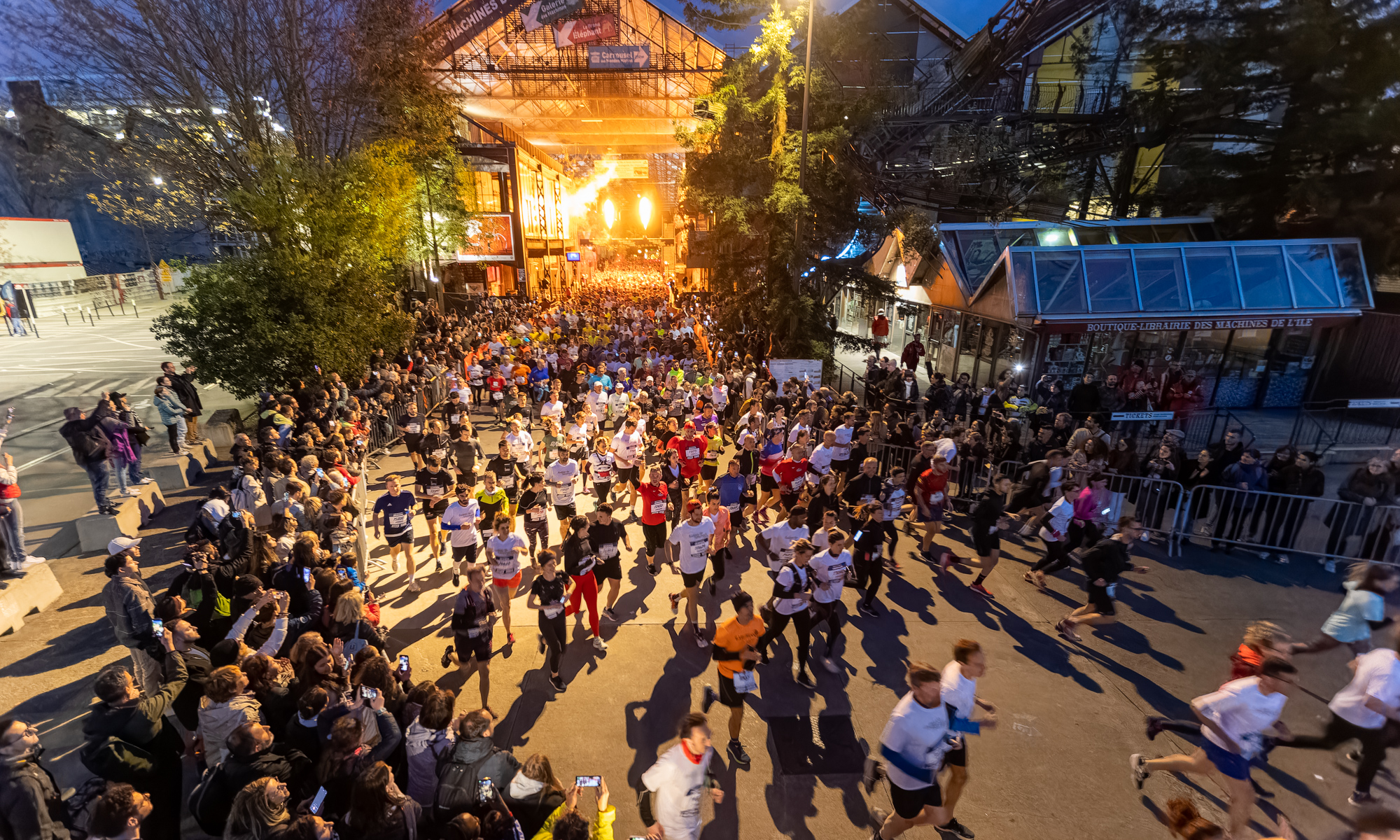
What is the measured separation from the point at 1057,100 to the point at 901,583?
27048 millimetres

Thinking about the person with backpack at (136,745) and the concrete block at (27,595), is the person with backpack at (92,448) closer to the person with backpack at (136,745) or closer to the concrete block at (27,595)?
the concrete block at (27,595)

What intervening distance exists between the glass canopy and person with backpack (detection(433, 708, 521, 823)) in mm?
14930

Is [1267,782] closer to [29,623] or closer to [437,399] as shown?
[29,623]

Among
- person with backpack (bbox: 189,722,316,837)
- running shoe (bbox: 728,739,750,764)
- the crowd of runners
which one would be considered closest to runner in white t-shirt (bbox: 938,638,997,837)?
the crowd of runners

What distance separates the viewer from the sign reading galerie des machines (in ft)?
46.2

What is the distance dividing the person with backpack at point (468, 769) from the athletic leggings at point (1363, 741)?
6.16 meters

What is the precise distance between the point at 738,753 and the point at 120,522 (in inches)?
416

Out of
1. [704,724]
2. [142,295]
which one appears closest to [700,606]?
[704,724]

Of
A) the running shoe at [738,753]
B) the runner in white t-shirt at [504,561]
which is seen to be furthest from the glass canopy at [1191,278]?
the runner in white t-shirt at [504,561]

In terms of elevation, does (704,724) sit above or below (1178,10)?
below

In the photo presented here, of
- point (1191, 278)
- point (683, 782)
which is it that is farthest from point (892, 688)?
point (1191, 278)

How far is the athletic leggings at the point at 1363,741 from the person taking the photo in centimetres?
484

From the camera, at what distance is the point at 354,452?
11203mm

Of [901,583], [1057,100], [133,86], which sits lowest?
[901,583]
